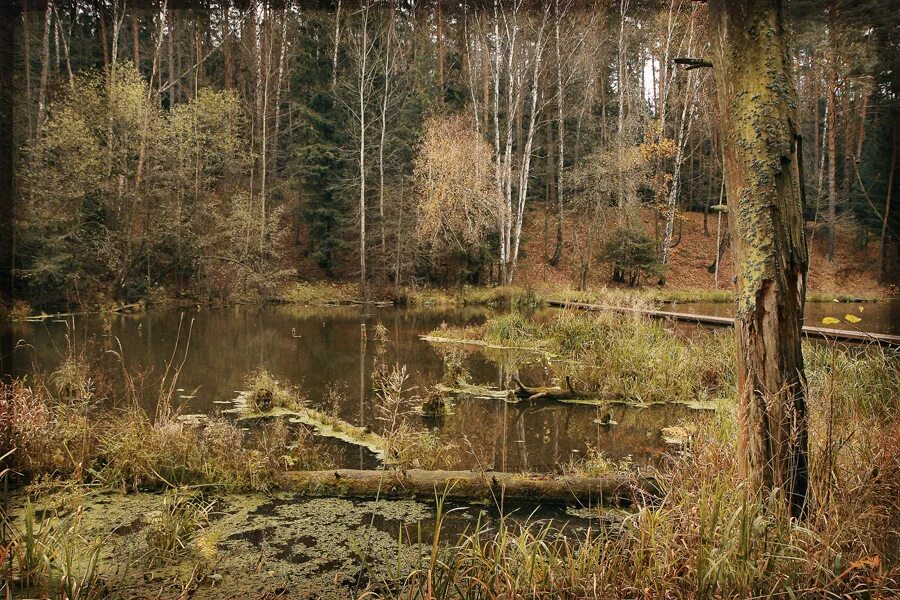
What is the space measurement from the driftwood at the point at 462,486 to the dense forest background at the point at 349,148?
14.6m

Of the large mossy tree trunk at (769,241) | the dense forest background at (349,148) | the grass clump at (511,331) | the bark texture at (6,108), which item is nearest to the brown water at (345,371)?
the grass clump at (511,331)

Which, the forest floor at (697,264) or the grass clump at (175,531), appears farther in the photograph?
the forest floor at (697,264)

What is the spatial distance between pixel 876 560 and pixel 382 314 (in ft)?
55.5

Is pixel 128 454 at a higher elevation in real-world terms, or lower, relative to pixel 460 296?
higher

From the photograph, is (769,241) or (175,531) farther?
(175,531)

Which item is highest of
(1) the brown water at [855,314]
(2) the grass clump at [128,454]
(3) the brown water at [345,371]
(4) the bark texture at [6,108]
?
(4) the bark texture at [6,108]

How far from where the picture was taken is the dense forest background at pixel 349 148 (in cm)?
1791

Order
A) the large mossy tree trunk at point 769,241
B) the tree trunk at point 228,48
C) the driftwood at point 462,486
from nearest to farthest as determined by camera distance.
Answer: the large mossy tree trunk at point 769,241 → the driftwood at point 462,486 → the tree trunk at point 228,48

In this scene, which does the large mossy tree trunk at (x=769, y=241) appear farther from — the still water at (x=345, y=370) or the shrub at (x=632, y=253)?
the shrub at (x=632, y=253)

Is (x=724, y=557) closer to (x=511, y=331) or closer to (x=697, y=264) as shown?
(x=511, y=331)

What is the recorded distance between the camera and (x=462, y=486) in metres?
4.11

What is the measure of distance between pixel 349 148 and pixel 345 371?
715 inches

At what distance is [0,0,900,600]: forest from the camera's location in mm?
2539

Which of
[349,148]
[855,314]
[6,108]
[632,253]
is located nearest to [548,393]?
[6,108]
